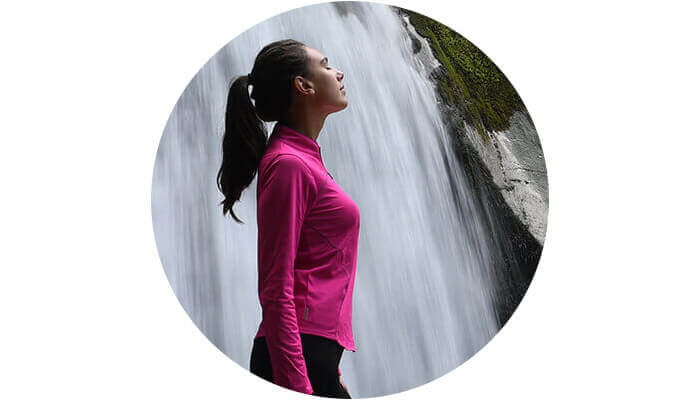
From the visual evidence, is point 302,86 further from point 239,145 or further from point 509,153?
point 509,153

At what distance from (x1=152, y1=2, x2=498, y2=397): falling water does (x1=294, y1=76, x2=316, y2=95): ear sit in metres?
0.13

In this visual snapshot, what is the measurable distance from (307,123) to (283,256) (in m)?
0.47

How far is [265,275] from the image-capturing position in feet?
7.36

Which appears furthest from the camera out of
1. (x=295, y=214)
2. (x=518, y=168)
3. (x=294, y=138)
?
(x=518, y=168)

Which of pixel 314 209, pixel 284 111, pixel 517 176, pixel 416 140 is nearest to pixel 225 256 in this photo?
pixel 314 209

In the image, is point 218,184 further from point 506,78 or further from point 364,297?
point 506,78

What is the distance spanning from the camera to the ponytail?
2.36 meters

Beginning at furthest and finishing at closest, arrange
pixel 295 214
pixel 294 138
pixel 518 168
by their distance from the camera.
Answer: pixel 518 168 → pixel 294 138 → pixel 295 214

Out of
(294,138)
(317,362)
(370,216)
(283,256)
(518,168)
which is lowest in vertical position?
(317,362)

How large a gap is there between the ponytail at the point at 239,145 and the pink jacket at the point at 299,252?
2.2 inches

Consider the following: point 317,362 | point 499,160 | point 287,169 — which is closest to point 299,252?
point 287,169

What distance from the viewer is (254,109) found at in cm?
238

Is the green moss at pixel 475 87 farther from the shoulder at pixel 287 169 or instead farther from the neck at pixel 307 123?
the shoulder at pixel 287 169

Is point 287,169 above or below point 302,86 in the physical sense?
below
